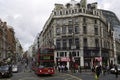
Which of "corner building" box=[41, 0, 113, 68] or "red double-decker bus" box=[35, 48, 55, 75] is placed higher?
"corner building" box=[41, 0, 113, 68]

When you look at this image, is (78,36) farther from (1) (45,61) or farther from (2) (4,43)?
(2) (4,43)

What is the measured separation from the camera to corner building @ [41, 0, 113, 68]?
7406cm

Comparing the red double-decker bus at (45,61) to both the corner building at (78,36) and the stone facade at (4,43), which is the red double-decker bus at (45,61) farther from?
the stone facade at (4,43)

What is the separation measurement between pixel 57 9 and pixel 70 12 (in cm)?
575

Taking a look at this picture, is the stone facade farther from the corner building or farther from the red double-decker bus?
the red double-decker bus

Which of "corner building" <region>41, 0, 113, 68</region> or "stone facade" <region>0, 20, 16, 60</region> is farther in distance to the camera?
"stone facade" <region>0, 20, 16, 60</region>

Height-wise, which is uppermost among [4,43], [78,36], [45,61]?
[4,43]

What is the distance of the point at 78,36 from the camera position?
7481 centimetres

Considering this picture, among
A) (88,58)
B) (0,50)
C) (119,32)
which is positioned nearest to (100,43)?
(88,58)

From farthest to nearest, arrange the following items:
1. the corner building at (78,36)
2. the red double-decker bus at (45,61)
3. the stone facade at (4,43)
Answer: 1. the stone facade at (4,43)
2. the corner building at (78,36)
3. the red double-decker bus at (45,61)

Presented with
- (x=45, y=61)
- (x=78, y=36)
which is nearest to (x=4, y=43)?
(x=78, y=36)

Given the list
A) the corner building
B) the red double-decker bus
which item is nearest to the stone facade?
the corner building

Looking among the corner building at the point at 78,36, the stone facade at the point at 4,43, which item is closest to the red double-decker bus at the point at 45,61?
the corner building at the point at 78,36

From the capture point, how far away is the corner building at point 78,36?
74062 millimetres
